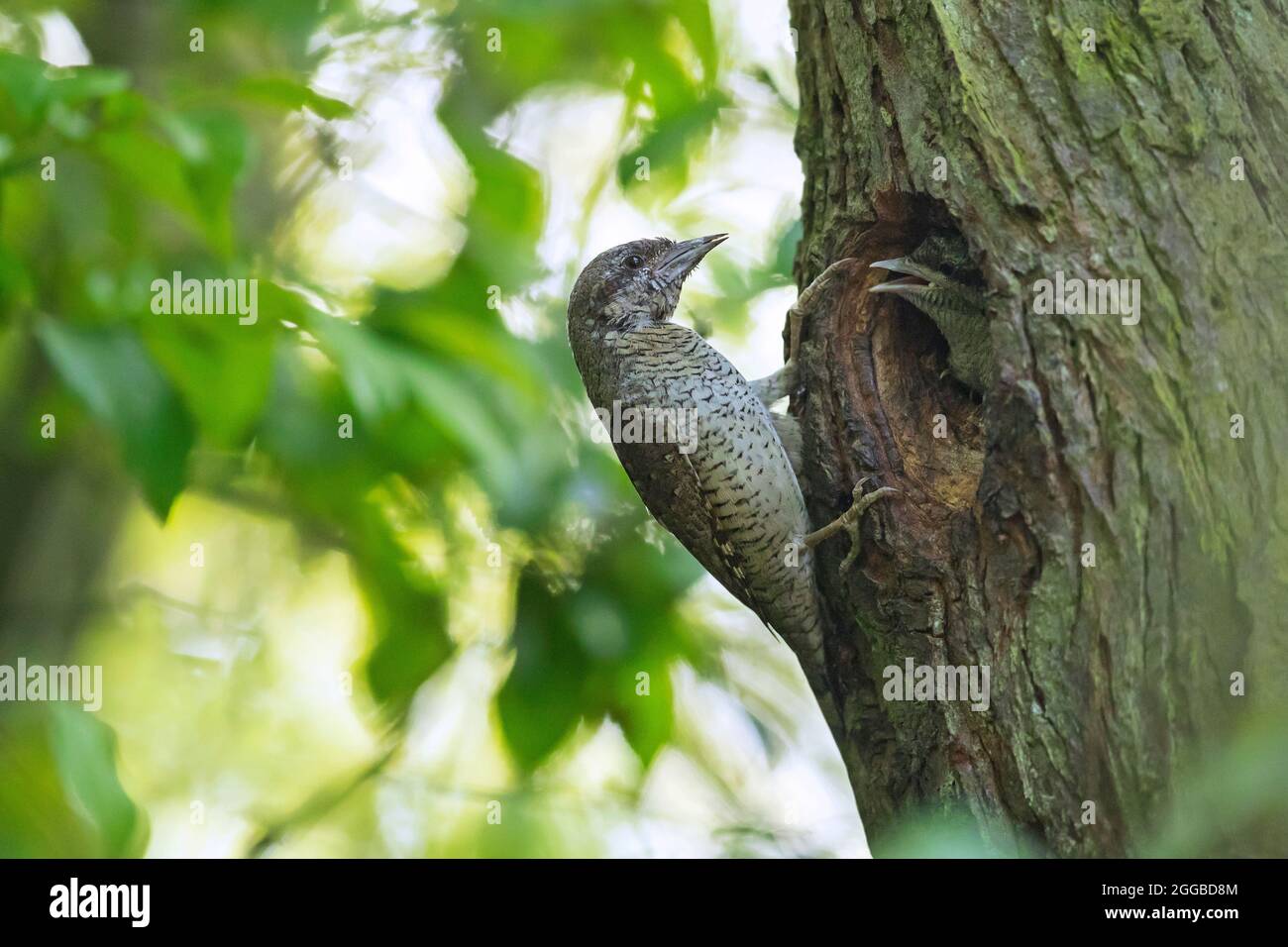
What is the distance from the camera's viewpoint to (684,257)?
188 inches

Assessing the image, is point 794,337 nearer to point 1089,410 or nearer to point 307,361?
point 1089,410

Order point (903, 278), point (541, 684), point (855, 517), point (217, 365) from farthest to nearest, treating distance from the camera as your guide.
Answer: point (541, 684) < point (903, 278) < point (855, 517) < point (217, 365)

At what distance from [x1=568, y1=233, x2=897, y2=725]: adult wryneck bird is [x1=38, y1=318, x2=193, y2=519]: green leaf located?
1746mm

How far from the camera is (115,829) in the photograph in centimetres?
267

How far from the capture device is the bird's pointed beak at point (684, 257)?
4758 mm

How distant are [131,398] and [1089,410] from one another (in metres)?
2.52

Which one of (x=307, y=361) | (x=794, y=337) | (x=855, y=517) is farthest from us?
(x=307, y=361)

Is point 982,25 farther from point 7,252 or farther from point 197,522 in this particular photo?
point 197,522

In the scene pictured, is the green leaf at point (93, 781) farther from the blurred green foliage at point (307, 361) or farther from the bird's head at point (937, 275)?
the bird's head at point (937, 275)

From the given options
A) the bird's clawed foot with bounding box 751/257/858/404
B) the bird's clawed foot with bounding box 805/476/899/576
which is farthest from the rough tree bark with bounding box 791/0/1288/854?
the bird's clawed foot with bounding box 751/257/858/404

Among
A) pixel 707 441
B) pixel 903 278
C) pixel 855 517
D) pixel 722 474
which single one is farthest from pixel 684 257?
pixel 855 517

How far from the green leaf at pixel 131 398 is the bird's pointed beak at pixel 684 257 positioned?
2.17 meters

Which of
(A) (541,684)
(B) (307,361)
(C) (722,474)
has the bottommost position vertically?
(A) (541,684)

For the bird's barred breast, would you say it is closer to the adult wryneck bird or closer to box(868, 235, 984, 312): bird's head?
the adult wryneck bird
